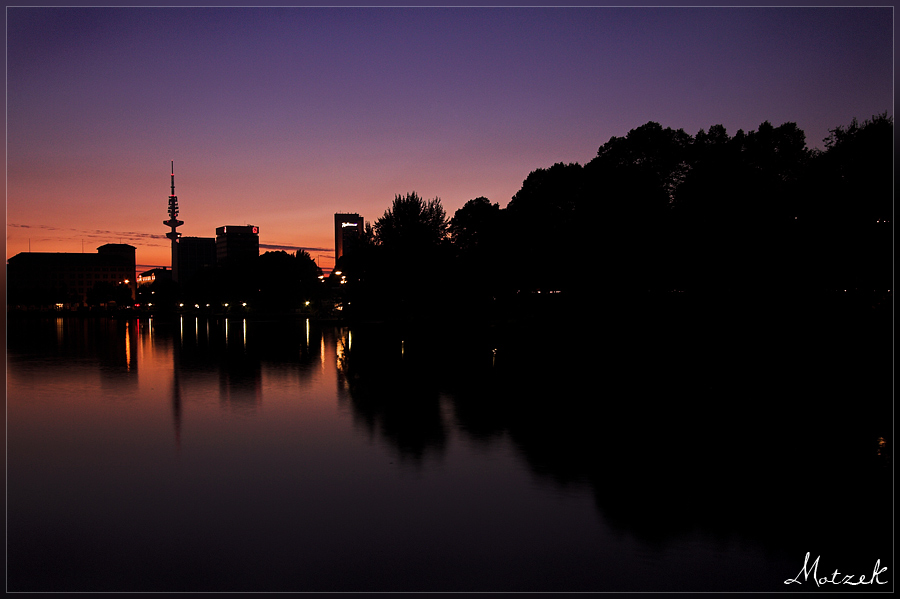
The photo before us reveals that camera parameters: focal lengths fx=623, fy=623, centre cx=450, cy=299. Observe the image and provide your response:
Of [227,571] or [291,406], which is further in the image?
[291,406]

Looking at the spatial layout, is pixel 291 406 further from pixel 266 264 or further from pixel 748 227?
pixel 266 264

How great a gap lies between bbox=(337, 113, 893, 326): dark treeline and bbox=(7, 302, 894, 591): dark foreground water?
583 inches

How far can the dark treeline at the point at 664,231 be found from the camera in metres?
31.3

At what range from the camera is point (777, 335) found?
29.7 m

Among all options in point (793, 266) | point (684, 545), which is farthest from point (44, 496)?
point (793, 266)

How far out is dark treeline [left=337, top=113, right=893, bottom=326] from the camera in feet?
103

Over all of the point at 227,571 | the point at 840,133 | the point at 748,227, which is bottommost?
the point at 227,571

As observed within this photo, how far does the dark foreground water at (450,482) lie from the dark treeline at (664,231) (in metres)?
14.8

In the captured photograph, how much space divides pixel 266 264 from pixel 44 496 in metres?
100.0
